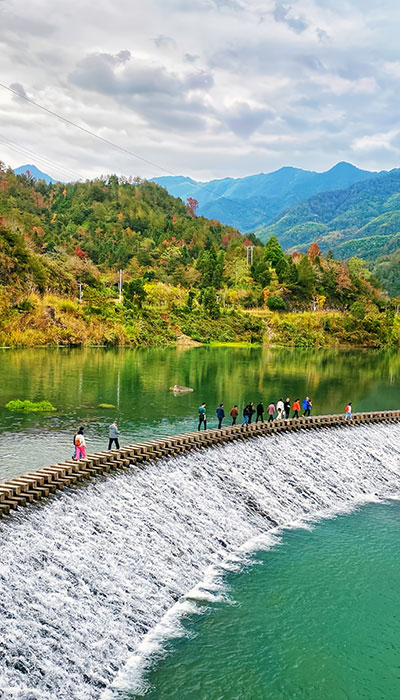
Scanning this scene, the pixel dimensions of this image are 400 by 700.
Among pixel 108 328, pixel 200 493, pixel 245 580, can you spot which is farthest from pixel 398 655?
pixel 108 328

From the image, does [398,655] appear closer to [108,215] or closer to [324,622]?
[324,622]

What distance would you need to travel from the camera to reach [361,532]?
26328 millimetres

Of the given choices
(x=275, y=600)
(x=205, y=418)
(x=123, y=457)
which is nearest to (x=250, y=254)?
(x=205, y=418)

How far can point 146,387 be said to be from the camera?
5575 centimetres

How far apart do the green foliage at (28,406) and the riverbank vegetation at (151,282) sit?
1484 inches

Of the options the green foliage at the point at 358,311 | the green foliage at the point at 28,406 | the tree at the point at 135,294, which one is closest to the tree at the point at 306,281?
the green foliage at the point at 358,311

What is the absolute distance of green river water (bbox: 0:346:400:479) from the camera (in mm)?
36244

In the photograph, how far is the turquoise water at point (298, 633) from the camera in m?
15.6

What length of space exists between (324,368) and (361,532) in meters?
55.9

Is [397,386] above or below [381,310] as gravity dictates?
below

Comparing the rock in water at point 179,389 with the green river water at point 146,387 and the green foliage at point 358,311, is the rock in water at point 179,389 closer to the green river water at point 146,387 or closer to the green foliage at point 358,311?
the green river water at point 146,387

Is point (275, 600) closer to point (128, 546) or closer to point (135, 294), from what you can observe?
point (128, 546)

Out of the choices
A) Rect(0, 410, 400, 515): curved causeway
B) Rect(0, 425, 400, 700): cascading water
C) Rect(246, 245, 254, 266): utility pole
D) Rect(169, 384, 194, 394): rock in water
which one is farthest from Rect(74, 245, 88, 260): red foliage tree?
Rect(0, 425, 400, 700): cascading water

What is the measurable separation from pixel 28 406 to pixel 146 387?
15.2 metres
